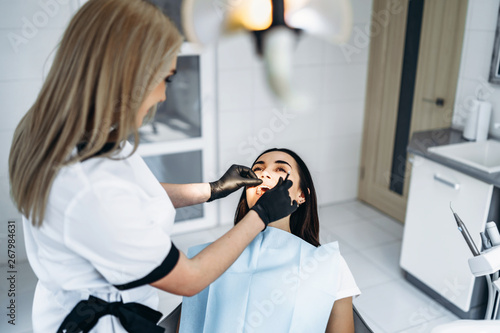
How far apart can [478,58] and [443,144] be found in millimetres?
555

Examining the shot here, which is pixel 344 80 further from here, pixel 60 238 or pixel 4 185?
pixel 60 238

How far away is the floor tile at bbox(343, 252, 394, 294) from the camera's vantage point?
8.61 ft

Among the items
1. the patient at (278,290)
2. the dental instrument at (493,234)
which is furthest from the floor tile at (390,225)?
the dental instrument at (493,234)

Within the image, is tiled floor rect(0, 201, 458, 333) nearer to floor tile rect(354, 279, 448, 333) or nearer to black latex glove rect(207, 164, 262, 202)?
floor tile rect(354, 279, 448, 333)

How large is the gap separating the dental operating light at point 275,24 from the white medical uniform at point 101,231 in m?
1.94

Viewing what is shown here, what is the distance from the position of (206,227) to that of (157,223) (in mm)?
2305

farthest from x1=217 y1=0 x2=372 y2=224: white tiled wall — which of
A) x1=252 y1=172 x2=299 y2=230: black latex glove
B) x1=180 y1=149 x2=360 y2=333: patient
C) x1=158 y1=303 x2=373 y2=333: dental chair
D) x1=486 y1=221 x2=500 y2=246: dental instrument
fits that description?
x1=486 y1=221 x2=500 y2=246: dental instrument

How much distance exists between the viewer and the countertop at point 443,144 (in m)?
2.01

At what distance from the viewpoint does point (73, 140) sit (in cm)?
90

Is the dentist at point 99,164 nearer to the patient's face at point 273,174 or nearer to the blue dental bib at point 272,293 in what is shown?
the blue dental bib at point 272,293

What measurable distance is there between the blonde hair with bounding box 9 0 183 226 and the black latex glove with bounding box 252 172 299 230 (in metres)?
0.42

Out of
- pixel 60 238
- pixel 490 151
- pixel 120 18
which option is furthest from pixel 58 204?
pixel 490 151

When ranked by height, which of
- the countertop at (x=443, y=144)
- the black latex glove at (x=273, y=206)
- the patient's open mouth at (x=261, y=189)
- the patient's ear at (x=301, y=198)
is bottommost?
the countertop at (x=443, y=144)

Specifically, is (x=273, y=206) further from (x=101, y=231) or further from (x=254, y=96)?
(x=254, y=96)
